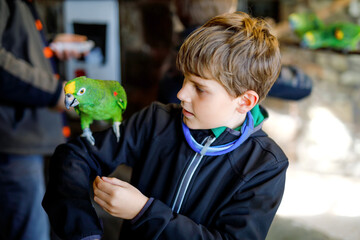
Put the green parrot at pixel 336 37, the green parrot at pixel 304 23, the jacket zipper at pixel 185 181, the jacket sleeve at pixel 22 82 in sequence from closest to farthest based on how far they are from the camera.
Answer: the jacket zipper at pixel 185 181
the jacket sleeve at pixel 22 82
the green parrot at pixel 336 37
the green parrot at pixel 304 23

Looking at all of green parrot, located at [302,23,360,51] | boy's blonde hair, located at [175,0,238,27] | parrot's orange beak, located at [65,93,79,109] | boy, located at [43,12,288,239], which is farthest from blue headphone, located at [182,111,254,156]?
green parrot, located at [302,23,360,51]

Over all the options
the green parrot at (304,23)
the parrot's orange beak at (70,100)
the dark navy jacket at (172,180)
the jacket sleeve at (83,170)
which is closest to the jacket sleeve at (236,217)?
the dark navy jacket at (172,180)

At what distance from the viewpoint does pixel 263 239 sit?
0.54m

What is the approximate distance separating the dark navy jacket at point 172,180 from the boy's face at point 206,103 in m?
0.04

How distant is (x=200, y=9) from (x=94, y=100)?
0.61 meters

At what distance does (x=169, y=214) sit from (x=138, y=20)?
1721mm

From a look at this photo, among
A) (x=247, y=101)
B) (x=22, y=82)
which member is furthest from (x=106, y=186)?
(x=22, y=82)

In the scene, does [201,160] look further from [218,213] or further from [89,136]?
[89,136]

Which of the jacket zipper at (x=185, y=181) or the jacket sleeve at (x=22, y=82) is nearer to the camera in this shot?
the jacket zipper at (x=185, y=181)

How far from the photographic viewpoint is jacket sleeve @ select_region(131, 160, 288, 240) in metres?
0.50

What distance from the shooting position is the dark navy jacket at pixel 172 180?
0.51m

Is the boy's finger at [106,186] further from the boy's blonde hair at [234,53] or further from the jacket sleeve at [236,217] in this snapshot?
the boy's blonde hair at [234,53]

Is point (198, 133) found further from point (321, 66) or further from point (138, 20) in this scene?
point (138, 20)

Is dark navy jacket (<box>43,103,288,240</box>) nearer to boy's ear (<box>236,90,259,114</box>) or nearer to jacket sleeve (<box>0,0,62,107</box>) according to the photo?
boy's ear (<box>236,90,259,114</box>)
